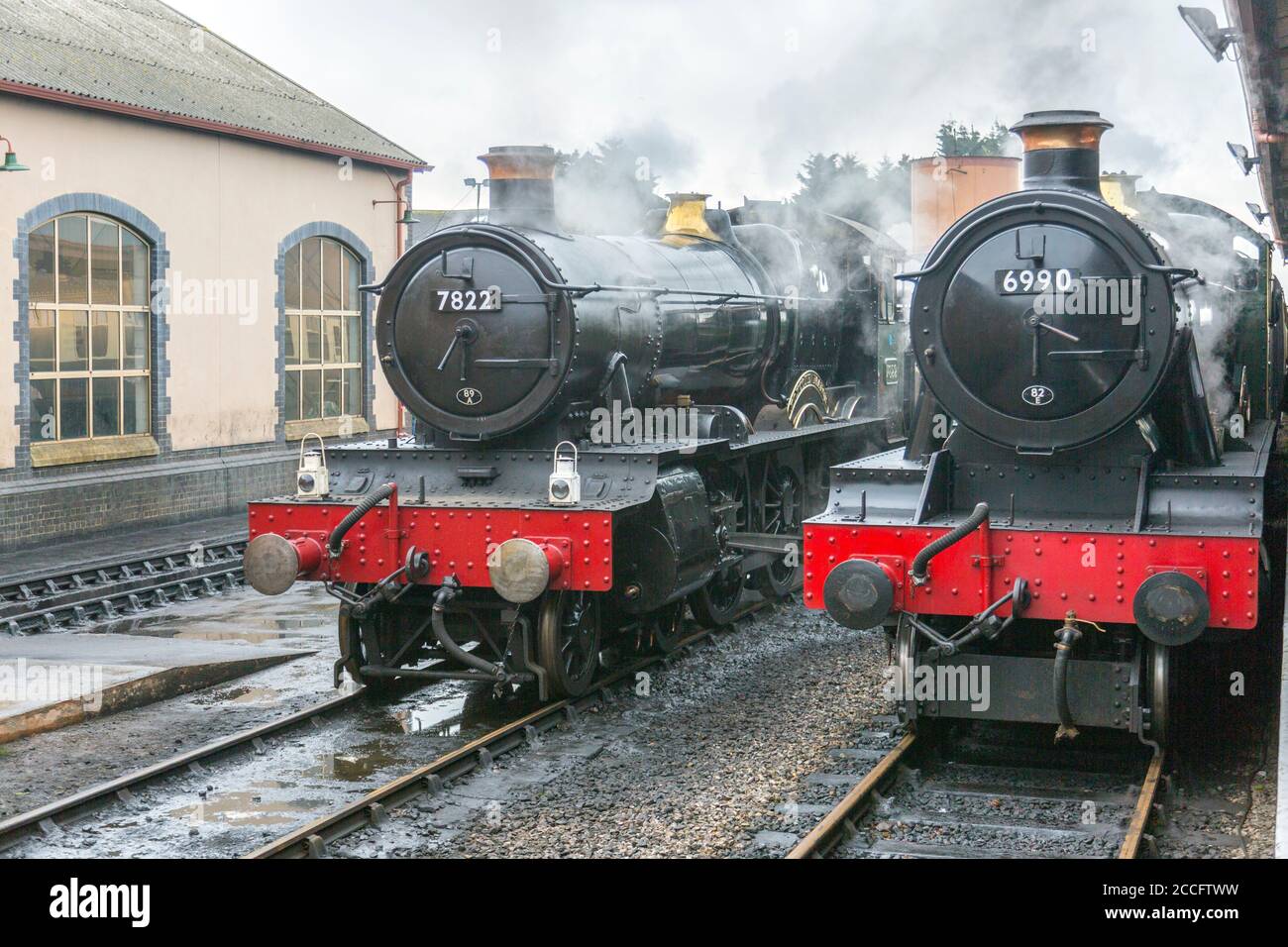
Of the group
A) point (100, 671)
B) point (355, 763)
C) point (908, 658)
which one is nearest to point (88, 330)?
point (100, 671)

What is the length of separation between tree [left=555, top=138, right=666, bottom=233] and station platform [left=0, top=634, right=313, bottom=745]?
12.6 feet

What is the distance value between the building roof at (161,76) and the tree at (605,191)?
638 centimetres

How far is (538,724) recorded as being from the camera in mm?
7645

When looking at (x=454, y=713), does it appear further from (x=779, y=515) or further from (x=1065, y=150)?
(x=1065, y=150)

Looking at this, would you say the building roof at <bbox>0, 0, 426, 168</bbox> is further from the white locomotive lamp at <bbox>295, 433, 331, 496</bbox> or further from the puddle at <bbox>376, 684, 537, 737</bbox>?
the puddle at <bbox>376, 684, 537, 737</bbox>

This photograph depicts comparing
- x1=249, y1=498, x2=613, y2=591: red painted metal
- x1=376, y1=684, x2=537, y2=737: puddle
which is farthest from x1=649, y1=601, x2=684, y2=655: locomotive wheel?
x1=249, y1=498, x2=613, y2=591: red painted metal

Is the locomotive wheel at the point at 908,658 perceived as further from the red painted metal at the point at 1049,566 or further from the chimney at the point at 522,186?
the chimney at the point at 522,186

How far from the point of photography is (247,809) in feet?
20.5

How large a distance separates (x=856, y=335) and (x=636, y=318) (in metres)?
3.90

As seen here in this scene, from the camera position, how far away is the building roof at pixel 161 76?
1504 cm
